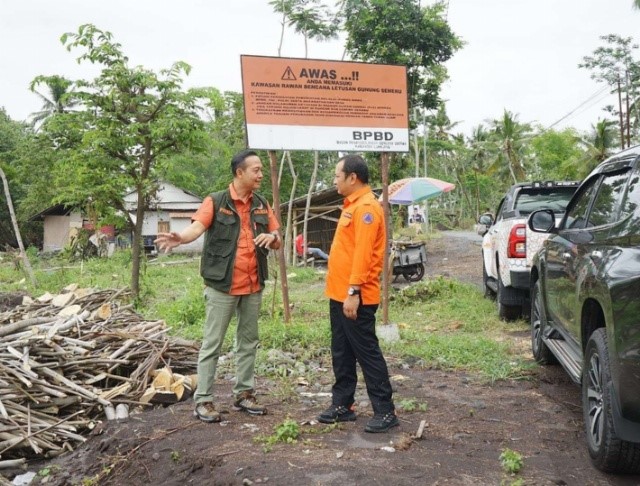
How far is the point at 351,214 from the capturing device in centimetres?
398

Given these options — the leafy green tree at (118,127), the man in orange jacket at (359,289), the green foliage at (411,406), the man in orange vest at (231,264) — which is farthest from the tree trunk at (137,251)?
the man in orange jacket at (359,289)

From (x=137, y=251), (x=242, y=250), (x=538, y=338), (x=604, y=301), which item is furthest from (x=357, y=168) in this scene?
(x=137, y=251)

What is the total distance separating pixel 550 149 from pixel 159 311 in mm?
43387

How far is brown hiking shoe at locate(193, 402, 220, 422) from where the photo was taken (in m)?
4.25

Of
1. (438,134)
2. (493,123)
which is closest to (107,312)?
(438,134)

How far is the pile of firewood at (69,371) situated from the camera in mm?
4355

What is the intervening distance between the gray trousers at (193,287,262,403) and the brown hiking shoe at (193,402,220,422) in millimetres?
36

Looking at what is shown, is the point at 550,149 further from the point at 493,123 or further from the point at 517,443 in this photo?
the point at 517,443

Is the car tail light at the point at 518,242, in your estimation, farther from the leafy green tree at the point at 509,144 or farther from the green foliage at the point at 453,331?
the leafy green tree at the point at 509,144

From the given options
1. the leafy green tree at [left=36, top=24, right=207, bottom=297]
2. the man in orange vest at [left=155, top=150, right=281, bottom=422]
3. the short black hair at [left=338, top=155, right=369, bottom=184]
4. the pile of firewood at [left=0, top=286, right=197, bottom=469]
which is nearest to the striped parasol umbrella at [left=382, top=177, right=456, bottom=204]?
the leafy green tree at [left=36, top=24, right=207, bottom=297]

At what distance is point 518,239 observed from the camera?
730cm

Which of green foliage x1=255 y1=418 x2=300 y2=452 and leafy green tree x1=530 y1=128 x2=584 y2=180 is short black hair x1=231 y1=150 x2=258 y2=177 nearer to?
green foliage x1=255 y1=418 x2=300 y2=452

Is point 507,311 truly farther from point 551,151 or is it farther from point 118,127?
point 551,151

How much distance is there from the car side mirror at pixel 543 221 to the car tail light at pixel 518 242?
2.57 meters
